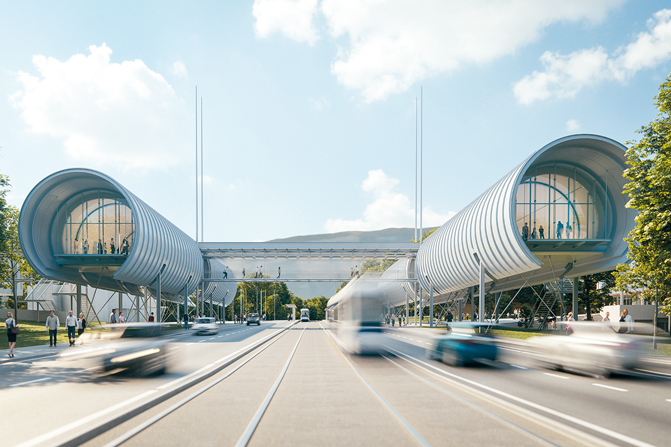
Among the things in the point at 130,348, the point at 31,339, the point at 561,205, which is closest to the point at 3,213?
the point at 31,339

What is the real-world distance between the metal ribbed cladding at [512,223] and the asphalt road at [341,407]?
58.3ft

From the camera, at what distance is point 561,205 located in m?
38.3

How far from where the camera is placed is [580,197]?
37969 mm

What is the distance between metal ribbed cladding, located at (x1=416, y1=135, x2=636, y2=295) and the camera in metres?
31.1

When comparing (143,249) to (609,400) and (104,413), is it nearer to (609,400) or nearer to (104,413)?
(104,413)

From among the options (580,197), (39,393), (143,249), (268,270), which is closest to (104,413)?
(39,393)

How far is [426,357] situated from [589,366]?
6.11 meters

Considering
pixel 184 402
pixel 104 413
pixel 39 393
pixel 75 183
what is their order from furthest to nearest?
1. pixel 75 183
2. pixel 39 393
3. pixel 184 402
4. pixel 104 413

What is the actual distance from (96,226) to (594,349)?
42.2 metres

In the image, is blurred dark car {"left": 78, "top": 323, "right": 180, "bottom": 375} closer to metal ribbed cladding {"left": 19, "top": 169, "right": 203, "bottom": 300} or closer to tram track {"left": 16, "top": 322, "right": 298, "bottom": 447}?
tram track {"left": 16, "top": 322, "right": 298, "bottom": 447}

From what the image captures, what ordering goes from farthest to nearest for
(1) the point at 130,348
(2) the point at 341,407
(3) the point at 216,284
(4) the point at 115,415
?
(3) the point at 216,284 < (1) the point at 130,348 < (2) the point at 341,407 < (4) the point at 115,415

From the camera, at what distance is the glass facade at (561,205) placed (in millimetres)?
36781

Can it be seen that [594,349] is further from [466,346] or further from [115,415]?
[115,415]

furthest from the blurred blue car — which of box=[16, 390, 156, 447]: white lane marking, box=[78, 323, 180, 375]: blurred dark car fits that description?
box=[16, 390, 156, 447]: white lane marking
